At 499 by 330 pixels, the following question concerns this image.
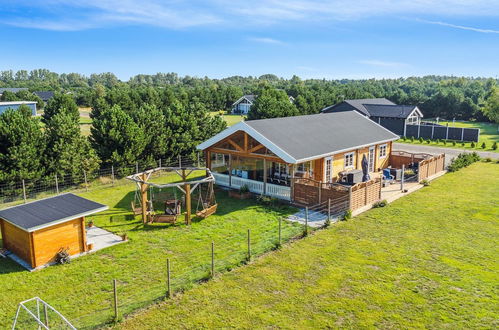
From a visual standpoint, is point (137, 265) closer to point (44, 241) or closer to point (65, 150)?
point (44, 241)

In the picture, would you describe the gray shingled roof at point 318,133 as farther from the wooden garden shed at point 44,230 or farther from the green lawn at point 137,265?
the wooden garden shed at point 44,230

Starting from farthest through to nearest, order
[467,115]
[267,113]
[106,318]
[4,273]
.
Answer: [467,115] < [267,113] < [4,273] < [106,318]

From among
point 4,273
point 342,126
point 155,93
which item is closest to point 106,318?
point 4,273

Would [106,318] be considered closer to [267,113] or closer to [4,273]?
[4,273]

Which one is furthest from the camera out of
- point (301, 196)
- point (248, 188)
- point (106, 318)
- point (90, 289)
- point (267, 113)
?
point (267, 113)

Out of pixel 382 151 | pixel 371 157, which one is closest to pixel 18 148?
pixel 371 157

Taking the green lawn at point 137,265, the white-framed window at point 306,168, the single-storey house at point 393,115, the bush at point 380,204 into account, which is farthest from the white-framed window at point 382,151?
the single-storey house at point 393,115

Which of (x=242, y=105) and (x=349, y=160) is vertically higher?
(x=242, y=105)
